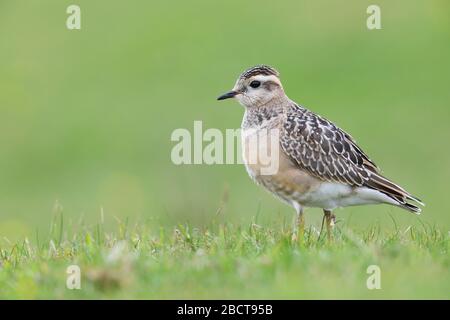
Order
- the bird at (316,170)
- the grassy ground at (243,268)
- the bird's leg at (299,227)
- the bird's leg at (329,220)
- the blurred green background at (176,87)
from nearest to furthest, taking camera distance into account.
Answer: the grassy ground at (243,268), the bird's leg at (299,227), the bird's leg at (329,220), the bird at (316,170), the blurred green background at (176,87)

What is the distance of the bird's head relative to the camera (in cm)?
1416

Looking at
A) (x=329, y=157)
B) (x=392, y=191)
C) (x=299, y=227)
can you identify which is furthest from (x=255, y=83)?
(x=299, y=227)

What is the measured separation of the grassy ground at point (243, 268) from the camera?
9562 mm

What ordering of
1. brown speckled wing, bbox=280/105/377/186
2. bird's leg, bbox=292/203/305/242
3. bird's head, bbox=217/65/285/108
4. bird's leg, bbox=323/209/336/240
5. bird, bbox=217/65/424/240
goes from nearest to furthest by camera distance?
bird's leg, bbox=292/203/305/242 < bird's leg, bbox=323/209/336/240 < bird, bbox=217/65/424/240 < brown speckled wing, bbox=280/105/377/186 < bird's head, bbox=217/65/285/108

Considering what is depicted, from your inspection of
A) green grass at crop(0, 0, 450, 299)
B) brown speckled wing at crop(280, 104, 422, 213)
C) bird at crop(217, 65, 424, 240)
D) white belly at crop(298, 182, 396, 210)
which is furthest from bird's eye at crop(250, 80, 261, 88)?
green grass at crop(0, 0, 450, 299)

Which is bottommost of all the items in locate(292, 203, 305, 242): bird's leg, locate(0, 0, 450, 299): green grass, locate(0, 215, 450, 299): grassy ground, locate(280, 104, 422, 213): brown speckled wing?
locate(0, 215, 450, 299): grassy ground

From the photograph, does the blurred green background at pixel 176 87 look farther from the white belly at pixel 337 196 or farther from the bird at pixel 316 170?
the white belly at pixel 337 196

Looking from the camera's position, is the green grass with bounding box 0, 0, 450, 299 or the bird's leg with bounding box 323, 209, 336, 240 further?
the green grass with bounding box 0, 0, 450, 299

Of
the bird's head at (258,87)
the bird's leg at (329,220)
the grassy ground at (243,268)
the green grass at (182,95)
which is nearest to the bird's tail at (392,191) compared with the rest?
the bird's leg at (329,220)

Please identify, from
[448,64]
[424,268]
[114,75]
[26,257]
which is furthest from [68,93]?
[424,268]

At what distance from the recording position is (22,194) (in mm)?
28828

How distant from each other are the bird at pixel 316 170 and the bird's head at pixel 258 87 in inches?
16.9

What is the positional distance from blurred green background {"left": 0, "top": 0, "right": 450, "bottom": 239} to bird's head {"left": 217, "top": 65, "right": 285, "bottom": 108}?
11196 millimetres

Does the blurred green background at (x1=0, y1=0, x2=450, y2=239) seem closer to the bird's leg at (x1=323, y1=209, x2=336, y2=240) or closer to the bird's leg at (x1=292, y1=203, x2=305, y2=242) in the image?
the bird's leg at (x1=323, y1=209, x2=336, y2=240)
